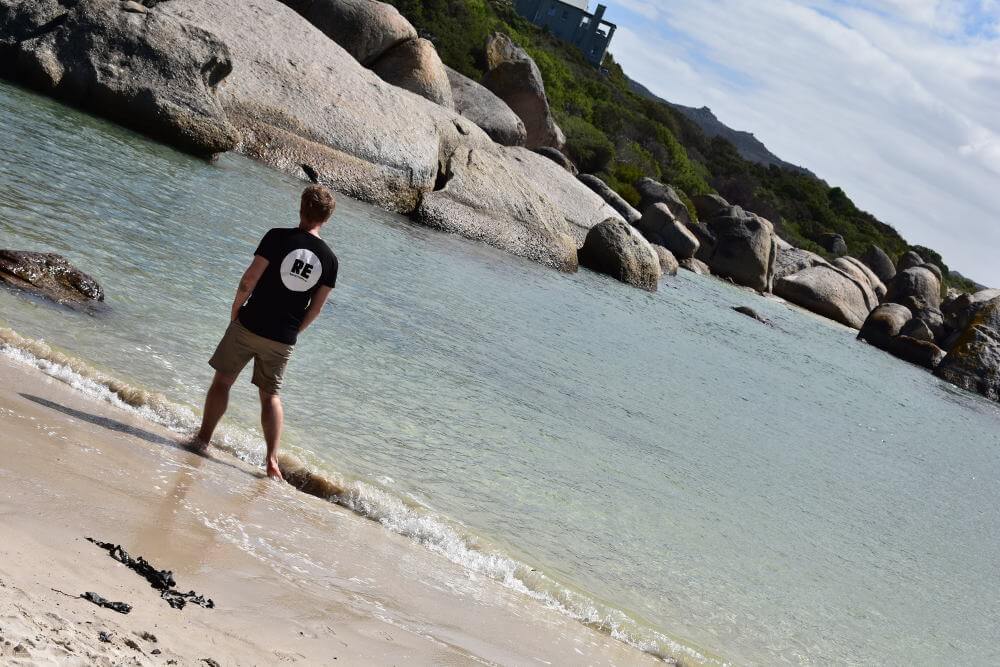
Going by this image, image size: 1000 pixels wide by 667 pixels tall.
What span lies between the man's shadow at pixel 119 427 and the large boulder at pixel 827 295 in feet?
112

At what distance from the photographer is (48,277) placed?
716 cm

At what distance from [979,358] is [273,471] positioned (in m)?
26.7

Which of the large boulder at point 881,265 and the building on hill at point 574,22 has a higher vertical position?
the building on hill at point 574,22

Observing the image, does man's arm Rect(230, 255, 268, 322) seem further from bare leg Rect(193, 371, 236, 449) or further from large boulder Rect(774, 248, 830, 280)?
large boulder Rect(774, 248, 830, 280)

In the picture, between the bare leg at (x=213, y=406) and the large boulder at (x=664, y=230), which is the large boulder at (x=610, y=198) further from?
the bare leg at (x=213, y=406)

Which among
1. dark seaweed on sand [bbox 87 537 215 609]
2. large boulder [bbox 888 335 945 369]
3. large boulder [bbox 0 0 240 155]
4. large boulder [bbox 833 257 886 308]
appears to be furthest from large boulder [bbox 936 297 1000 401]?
dark seaweed on sand [bbox 87 537 215 609]

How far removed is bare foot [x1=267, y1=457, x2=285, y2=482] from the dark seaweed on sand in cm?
187

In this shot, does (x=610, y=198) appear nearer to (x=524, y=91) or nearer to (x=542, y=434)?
(x=524, y=91)

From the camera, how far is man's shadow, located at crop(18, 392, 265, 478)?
17.0 ft

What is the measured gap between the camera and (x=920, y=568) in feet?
28.2

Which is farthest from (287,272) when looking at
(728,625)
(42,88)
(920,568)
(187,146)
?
(42,88)

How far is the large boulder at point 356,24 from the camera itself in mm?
22859

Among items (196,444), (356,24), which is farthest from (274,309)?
(356,24)

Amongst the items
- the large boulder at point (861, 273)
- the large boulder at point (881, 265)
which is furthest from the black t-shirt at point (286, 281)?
the large boulder at point (881, 265)
